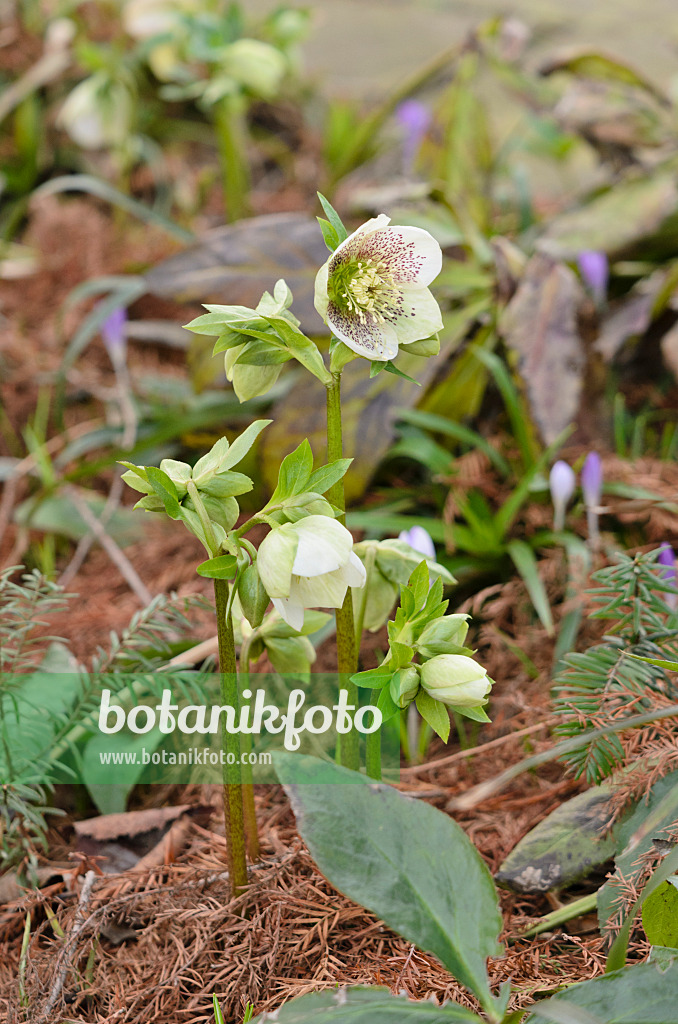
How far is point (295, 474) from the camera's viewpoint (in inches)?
24.9

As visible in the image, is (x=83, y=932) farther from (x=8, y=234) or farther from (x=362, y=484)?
(x=8, y=234)

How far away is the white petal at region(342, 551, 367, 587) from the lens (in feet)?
2.00

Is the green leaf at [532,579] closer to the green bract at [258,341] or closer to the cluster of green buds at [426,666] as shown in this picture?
the cluster of green buds at [426,666]

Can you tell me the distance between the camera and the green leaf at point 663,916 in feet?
2.10

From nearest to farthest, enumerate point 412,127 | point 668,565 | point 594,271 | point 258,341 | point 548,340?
1. point 258,341
2. point 668,565
3. point 548,340
4. point 594,271
5. point 412,127

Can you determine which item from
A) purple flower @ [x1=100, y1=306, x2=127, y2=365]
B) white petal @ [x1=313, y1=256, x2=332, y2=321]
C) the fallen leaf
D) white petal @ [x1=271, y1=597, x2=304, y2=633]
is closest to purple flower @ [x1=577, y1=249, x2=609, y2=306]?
the fallen leaf

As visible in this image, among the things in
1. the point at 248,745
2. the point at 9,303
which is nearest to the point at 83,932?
the point at 248,745

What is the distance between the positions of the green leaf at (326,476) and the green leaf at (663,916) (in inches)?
15.4

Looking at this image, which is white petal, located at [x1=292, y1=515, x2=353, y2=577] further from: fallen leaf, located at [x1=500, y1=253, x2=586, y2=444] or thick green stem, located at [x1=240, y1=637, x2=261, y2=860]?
fallen leaf, located at [x1=500, y1=253, x2=586, y2=444]

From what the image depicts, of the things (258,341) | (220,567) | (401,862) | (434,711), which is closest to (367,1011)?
(401,862)

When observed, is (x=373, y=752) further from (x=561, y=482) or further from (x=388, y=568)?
(x=561, y=482)

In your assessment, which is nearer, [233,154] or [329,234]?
[329,234]

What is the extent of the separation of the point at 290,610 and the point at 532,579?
21.3 inches

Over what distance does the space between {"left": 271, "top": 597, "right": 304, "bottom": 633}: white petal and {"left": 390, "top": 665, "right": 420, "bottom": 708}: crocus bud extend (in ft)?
0.28
